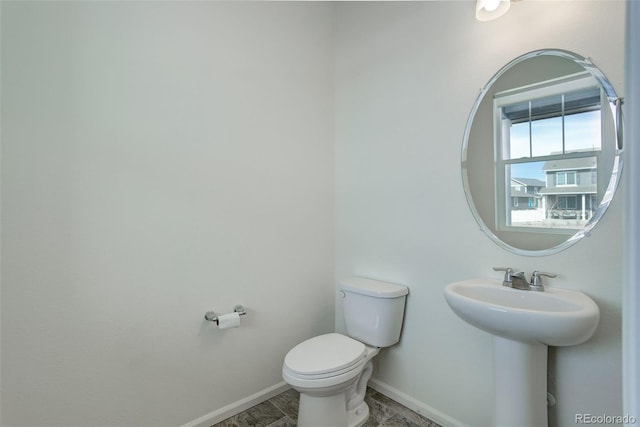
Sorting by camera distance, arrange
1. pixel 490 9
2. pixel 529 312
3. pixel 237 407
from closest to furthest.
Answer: pixel 529 312
pixel 490 9
pixel 237 407

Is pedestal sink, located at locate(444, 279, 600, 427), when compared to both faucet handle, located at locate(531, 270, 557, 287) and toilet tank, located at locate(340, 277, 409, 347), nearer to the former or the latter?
faucet handle, located at locate(531, 270, 557, 287)

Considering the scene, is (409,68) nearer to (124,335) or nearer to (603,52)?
(603,52)

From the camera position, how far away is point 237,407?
A: 1.67 metres

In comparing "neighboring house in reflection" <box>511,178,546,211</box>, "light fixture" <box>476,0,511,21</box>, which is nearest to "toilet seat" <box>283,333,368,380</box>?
"neighboring house in reflection" <box>511,178,546,211</box>

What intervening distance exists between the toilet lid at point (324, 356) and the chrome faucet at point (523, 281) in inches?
30.6

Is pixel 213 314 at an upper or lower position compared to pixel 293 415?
upper

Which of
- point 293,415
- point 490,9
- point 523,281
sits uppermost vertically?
point 490,9

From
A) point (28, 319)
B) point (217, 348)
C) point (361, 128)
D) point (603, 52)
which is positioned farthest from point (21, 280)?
point (603, 52)

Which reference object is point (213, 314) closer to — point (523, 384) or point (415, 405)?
point (415, 405)

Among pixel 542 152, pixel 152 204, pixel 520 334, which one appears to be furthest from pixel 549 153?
pixel 152 204

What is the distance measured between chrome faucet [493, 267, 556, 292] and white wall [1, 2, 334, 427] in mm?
1164

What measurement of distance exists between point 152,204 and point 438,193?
1470 millimetres

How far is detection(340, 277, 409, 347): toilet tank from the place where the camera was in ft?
5.46

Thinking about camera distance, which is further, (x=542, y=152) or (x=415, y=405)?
(x=415, y=405)
